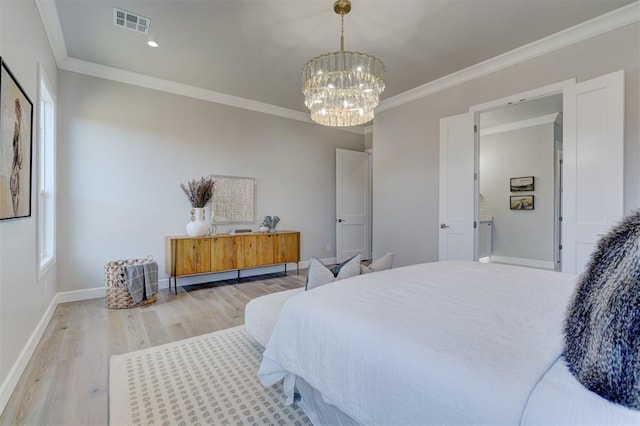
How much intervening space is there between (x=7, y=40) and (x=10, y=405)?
7.04ft

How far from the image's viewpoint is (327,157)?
19.4ft

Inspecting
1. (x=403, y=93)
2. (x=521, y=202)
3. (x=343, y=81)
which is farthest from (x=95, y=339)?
(x=521, y=202)

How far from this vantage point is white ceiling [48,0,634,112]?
2.59 m

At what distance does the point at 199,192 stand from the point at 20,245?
2158mm

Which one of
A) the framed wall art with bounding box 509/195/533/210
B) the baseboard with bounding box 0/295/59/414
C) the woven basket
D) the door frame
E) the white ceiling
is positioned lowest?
the baseboard with bounding box 0/295/59/414

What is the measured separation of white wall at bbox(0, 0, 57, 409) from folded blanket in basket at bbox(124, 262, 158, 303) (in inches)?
28.1

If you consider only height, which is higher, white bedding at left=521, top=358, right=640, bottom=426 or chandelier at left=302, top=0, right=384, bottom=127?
chandelier at left=302, top=0, right=384, bottom=127

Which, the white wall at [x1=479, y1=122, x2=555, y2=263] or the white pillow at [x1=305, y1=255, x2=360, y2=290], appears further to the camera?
the white wall at [x1=479, y1=122, x2=555, y2=263]

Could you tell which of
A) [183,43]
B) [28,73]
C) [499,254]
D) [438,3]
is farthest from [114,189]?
[499,254]

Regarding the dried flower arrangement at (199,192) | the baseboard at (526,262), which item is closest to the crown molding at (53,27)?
the dried flower arrangement at (199,192)

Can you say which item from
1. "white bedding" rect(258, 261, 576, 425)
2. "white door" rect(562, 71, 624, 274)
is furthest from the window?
"white door" rect(562, 71, 624, 274)

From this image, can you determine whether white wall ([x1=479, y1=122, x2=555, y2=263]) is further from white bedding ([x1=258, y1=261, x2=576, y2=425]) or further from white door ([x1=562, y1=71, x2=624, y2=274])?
white bedding ([x1=258, y1=261, x2=576, y2=425])

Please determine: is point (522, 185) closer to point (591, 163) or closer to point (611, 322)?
point (591, 163)

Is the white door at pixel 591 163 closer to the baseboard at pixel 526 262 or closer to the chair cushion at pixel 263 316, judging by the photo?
the chair cushion at pixel 263 316
